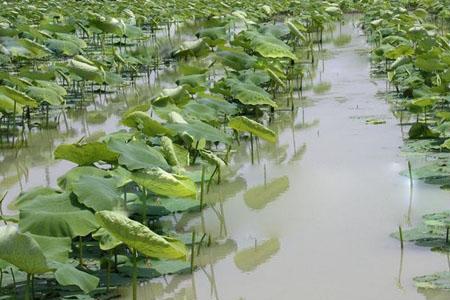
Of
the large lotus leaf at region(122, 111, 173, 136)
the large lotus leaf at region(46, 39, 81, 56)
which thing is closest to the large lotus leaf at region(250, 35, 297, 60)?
the large lotus leaf at region(46, 39, 81, 56)

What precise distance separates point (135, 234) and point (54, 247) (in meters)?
0.43

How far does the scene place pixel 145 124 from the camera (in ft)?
13.1

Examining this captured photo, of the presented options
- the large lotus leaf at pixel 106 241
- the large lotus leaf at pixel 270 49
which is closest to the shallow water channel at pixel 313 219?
the large lotus leaf at pixel 106 241

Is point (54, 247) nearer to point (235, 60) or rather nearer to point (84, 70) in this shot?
point (84, 70)

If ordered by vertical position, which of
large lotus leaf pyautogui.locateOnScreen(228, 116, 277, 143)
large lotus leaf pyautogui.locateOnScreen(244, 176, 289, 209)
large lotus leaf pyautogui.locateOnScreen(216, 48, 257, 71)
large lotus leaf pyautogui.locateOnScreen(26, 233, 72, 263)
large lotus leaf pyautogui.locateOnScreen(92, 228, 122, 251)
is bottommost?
large lotus leaf pyautogui.locateOnScreen(244, 176, 289, 209)

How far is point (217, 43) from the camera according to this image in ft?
25.7

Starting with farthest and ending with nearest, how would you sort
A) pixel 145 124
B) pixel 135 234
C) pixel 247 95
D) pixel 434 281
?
pixel 247 95 → pixel 145 124 → pixel 434 281 → pixel 135 234

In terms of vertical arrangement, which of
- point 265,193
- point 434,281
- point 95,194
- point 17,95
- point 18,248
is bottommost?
point 265,193

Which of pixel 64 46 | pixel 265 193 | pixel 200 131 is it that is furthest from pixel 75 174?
pixel 64 46

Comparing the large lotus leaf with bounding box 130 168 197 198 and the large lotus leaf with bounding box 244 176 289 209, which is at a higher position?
the large lotus leaf with bounding box 130 168 197 198

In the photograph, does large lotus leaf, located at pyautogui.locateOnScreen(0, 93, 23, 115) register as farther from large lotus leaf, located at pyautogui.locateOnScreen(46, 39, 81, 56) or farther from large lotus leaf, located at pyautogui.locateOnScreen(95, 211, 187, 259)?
large lotus leaf, located at pyautogui.locateOnScreen(95, 211, 187, 259)

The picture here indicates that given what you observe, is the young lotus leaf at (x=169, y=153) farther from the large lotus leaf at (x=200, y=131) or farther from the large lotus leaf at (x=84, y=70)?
the large lotus leaf at (x=84, y=70)

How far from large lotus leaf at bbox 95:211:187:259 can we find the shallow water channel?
50cm

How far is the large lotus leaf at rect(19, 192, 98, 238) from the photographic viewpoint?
2896 mm
